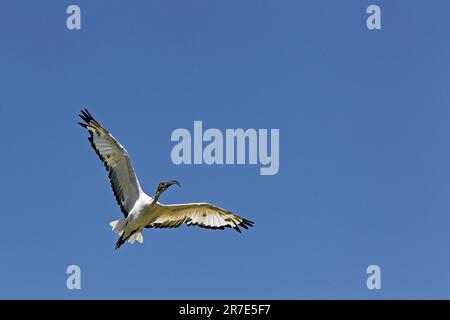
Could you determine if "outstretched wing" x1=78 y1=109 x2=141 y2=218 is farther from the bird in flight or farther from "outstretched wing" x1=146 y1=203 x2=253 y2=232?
"outstretched wing" x1=146 y1=203 x2=253 y2=232

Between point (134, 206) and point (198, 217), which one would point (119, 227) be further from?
point (198, 217)

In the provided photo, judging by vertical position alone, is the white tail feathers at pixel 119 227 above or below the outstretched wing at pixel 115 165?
below

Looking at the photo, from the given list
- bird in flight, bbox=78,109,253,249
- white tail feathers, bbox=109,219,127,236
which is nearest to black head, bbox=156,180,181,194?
bird in flight, bbox=78,109,253,249

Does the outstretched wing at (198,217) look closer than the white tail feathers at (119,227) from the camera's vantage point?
No

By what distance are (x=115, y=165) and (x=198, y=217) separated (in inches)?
86.9

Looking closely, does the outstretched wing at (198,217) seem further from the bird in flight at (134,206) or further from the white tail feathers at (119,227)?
the white tail feathers at (119,227)

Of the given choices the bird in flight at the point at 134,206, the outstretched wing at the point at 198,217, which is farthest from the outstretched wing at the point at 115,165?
the outstretched wing at the point at 198,217

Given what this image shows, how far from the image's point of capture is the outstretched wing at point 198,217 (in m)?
23.8

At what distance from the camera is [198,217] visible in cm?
2412

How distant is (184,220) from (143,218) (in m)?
1.17

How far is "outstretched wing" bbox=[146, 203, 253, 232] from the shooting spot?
77.9ft

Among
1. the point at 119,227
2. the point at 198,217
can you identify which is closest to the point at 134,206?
the point at 119,227
